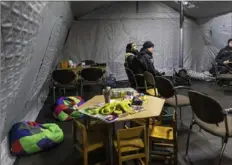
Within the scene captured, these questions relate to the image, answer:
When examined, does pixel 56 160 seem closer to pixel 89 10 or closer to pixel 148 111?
pixel 148 111

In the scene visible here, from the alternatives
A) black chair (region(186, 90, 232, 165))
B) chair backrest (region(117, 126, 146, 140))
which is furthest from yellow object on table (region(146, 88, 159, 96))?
chair backrest (region(117, 126, 146, 140))

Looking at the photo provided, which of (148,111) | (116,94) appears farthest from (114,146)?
(116,94)

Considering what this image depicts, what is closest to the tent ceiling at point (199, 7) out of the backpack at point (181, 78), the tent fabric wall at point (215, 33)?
the tent fabric wall at point (215, 33)

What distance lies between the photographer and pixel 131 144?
2.34 meters

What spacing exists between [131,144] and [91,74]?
9.33ft

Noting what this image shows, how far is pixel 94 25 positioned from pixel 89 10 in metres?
0.53

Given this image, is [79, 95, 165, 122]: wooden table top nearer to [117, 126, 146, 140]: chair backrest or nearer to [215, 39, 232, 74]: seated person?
[117, 126, 146, 140]: chair backrest

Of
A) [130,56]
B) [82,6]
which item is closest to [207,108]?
[130,56]

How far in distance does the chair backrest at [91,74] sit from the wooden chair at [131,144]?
8.92ft

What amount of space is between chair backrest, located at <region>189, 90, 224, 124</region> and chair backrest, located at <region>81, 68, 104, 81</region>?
272 centimetres

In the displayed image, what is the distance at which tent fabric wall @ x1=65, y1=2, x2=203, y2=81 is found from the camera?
7605 millimetres

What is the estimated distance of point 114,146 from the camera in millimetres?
2441

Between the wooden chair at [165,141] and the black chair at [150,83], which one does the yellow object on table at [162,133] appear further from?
the black chair at [150,83]

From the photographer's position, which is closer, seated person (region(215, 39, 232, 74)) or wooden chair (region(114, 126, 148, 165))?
wooden chair (region(114, 126, 148, 165))
